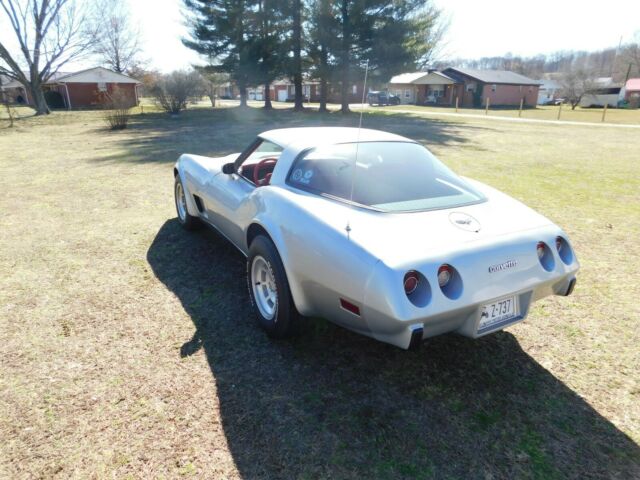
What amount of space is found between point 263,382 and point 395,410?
2.66 feet

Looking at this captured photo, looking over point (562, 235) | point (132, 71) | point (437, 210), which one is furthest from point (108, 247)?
point (132, 71)

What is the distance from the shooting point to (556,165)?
33.2ft

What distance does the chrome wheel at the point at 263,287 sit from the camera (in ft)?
9.83

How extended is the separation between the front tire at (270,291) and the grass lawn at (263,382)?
16 cm

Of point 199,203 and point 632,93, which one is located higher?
point 632,93

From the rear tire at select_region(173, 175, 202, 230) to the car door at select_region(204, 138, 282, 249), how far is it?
0.77m

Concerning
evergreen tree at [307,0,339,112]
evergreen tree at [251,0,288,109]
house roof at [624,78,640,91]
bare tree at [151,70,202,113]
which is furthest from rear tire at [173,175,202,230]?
house roof at [624,78,640,91]

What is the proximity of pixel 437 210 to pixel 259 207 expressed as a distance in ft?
4.13

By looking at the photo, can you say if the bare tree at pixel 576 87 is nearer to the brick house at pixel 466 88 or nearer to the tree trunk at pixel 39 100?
the brick house at pixel 466 88

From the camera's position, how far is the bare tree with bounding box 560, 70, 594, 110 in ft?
162

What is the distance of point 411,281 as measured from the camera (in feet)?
7.04

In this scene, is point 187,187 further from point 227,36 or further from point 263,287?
point 227,36

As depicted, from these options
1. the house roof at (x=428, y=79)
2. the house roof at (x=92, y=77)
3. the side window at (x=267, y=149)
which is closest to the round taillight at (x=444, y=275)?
the side window at (x=267, y=149)

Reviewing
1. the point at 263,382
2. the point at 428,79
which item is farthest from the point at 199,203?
the point at 428,79
